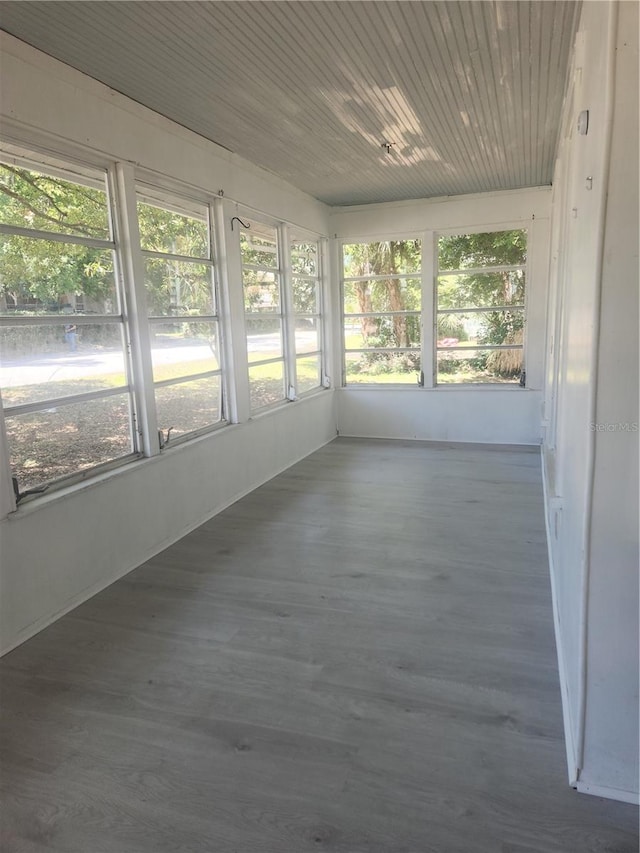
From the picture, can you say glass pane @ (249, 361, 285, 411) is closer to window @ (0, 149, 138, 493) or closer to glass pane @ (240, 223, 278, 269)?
glass pane @ (240, 223, 278, 269)

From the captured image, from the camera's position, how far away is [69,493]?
3.00 m

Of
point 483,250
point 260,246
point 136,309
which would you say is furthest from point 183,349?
point 483,250

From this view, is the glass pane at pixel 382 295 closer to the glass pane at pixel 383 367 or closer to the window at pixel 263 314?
the glass pane at pixel 383 367

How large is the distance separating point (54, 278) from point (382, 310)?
4.47 meters

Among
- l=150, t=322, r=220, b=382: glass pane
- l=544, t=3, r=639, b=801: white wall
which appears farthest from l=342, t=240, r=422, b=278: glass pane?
l=544, t=3, r=639, b=801: white wall

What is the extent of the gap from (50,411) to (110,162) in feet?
5.10

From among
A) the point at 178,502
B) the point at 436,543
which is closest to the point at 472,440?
the point at 436,543

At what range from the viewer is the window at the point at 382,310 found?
6676mm

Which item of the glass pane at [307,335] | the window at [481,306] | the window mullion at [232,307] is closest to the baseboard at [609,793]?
the window mullion at [232,307]

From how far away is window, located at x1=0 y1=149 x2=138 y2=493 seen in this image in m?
2.78

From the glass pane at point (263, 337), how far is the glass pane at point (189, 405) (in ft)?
2.03

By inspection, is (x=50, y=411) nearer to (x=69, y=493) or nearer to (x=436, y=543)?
(x=69, y=493)

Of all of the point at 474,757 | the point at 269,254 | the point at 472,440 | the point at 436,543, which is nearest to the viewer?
the point at 474,757

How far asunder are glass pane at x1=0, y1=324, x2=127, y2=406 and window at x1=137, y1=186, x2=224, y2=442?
1.26ft
